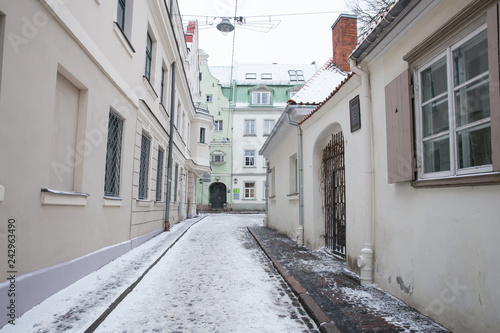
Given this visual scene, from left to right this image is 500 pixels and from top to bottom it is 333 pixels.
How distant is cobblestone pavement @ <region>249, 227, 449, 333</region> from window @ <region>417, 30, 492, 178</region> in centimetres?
151

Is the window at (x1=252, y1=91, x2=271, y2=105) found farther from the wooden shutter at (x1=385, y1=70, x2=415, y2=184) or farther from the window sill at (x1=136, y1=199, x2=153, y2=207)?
the wooden shutter at (x1=385, y1=70, x2=415, y2=184)

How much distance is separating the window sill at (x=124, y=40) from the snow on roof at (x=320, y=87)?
3.95 metres

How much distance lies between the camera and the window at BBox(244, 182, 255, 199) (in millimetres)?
33816

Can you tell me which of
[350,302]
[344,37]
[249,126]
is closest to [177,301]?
[350,302]

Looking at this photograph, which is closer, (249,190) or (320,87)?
(320,87)

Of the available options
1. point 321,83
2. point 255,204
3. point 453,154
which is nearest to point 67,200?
point 453,154

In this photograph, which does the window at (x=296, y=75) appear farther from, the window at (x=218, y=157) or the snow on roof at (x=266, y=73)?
the window at (x=218, y=157)

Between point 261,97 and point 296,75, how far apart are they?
515 cm

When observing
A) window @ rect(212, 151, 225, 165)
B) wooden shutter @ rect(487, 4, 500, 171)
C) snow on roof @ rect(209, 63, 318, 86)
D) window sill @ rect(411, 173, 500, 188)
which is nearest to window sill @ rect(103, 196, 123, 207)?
window sill @ rect(411, 173, 500, 188)

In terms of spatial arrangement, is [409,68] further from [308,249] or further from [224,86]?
[224,86]

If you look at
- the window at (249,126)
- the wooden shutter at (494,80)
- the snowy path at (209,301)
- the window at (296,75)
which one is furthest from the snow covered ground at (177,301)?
the window at (296,75)

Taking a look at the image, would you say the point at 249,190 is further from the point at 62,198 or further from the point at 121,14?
the point at 62,198

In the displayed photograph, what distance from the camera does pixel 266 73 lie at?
37344mm

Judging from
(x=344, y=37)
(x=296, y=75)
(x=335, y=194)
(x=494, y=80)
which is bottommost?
(x=335, y=194)
